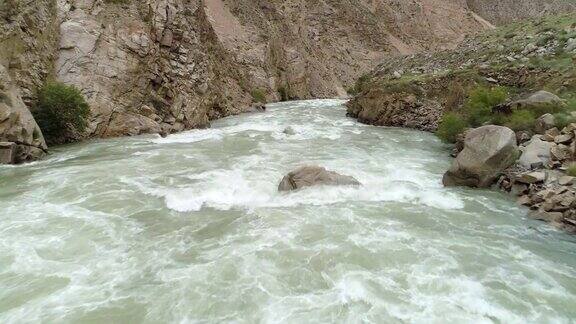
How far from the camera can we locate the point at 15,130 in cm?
1734

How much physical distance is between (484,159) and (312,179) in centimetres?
556

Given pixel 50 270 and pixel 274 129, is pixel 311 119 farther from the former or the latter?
pixel 50 270

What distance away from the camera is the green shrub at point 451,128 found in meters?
21.1

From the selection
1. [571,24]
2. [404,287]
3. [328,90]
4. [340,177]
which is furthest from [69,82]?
[328,90]

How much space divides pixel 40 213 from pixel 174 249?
4.31 meters

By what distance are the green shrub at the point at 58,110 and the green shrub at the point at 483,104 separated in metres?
18.1

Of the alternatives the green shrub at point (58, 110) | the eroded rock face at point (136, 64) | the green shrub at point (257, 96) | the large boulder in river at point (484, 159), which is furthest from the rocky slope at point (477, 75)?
the green shrub at point (58, 110)

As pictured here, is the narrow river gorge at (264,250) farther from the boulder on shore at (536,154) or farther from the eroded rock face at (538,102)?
the eroded rock face at (538,102)

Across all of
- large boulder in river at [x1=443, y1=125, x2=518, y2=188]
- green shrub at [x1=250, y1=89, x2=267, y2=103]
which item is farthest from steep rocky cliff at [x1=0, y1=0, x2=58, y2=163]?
green shrub at [x1=250, y1=89, x2=267, y2=103]

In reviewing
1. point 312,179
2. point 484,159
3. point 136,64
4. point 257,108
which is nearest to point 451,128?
point 484,159

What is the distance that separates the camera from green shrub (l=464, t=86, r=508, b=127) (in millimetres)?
20469

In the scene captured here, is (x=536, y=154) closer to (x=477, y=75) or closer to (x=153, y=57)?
(x=477, y=75)

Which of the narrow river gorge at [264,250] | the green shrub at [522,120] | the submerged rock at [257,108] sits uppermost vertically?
the green shrub at [522,120]

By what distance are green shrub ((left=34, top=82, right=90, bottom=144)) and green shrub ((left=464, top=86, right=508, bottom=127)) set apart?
1806cm
